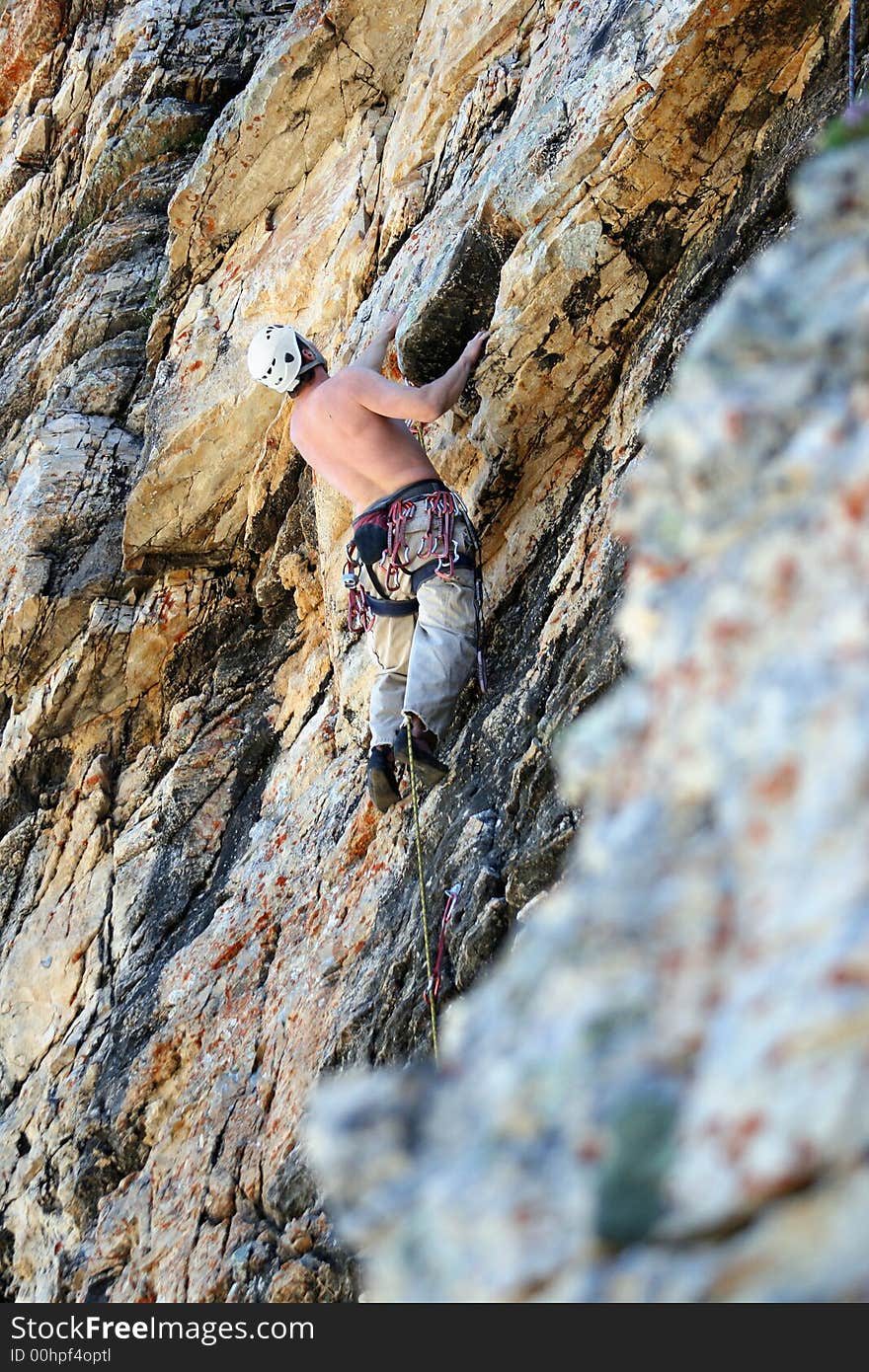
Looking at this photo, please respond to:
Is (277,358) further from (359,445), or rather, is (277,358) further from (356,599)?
(356,599)

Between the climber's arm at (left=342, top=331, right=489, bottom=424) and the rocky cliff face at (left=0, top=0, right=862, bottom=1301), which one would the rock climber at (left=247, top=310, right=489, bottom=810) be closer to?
the climber's arm at (left=342, top=331, right=489, bottom=424)

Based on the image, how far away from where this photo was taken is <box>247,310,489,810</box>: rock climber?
6.27 m

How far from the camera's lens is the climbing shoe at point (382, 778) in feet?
20.3

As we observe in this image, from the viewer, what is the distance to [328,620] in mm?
8047

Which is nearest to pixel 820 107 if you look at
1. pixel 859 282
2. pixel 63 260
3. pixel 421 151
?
pixel 421 151

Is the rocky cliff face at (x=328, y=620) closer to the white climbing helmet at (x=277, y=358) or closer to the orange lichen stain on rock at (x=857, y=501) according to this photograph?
the orange lichen stain on rock at (x=857, y=501)

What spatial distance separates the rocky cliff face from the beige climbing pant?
0.54 feet

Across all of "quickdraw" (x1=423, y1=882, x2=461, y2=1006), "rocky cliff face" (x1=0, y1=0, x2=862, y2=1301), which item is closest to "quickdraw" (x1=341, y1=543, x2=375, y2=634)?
"rocky cliff face" (x1=0, y1=0, x2=862, y2=1301)

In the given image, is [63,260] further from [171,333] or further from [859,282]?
[859,282]

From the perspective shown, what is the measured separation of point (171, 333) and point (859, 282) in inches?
344

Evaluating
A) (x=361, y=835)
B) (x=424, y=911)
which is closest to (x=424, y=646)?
(x=361, y=835)

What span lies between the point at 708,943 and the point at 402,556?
15.4 feet

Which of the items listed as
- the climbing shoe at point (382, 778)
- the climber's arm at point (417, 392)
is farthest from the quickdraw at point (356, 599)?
the climbing shoe at point (382, 778)
